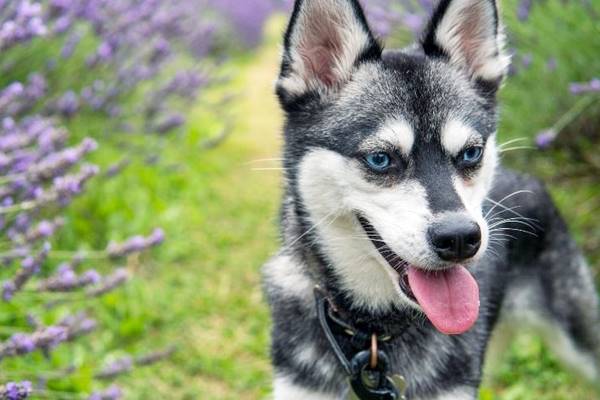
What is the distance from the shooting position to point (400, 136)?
7.58 ft

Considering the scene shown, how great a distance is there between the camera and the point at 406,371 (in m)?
2.57

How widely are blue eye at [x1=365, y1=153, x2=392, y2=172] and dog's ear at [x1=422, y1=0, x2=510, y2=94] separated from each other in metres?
0.58

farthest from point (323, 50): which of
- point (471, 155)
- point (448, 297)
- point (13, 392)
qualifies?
point (13, 392)

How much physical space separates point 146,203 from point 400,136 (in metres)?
3.35

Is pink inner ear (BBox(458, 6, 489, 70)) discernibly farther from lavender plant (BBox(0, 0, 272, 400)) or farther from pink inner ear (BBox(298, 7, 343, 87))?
lavender plant (BBox(0, 0, 272, 400))

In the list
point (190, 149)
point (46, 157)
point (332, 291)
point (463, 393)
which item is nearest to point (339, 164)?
point (332, 291)

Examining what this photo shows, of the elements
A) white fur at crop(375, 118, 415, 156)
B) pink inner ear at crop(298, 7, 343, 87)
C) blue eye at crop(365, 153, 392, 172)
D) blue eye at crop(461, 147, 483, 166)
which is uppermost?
pink inner ear at crop(298, 7, 343, 87)

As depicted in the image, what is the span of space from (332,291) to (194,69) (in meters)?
4.21

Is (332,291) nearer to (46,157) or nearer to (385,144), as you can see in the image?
(385,144)

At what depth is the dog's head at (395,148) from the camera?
2.21m

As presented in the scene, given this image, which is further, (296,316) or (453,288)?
(296,316)

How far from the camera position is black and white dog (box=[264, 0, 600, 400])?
7.38ft

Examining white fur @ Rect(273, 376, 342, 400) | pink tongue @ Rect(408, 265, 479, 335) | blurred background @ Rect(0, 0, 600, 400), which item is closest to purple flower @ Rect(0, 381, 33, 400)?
blurred background @ Rect(0, 0, 600, 400)

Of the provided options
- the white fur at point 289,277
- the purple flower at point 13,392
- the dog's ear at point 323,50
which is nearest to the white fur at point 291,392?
the white fur at point 289,277
